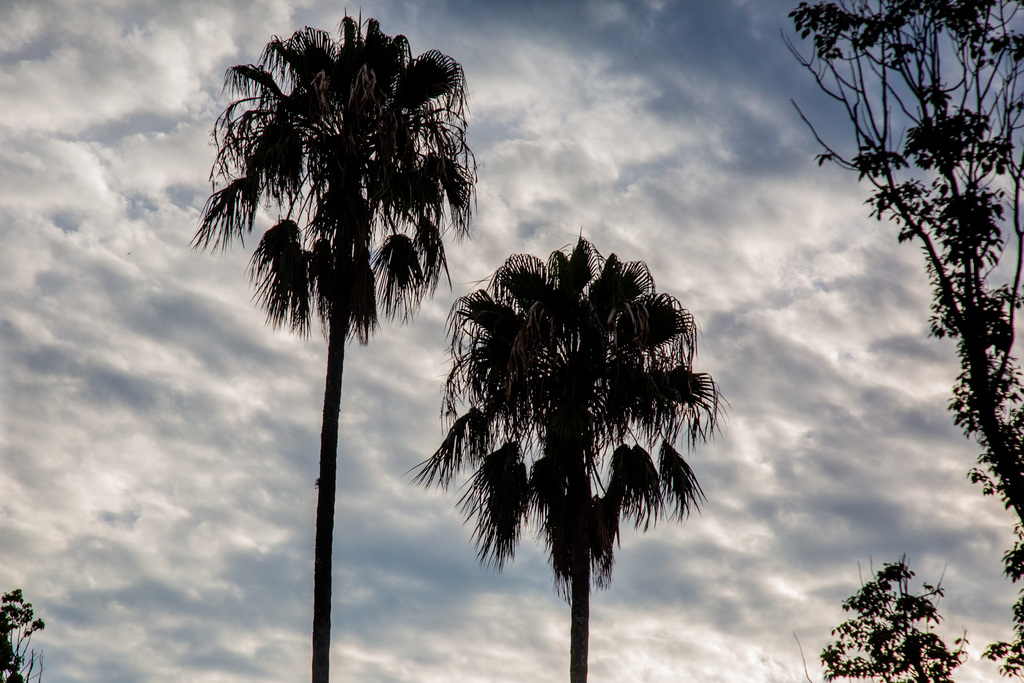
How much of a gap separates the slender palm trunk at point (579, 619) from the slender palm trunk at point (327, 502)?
11.3ft

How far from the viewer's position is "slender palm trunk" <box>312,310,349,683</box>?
1230 cm

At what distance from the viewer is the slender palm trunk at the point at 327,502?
1230cm

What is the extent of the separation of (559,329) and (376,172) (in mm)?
3738

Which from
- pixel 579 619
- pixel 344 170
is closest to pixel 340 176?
pixel 344 170

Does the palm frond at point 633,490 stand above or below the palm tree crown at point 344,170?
below

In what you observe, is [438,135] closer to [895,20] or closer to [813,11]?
[813,11]

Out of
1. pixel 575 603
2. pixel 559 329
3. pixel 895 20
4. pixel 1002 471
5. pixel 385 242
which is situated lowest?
pixel 575 603

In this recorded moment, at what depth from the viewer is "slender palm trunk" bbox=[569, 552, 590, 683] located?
42.8 ft

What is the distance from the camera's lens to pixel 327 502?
1286cm

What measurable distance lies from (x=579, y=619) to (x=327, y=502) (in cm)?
400

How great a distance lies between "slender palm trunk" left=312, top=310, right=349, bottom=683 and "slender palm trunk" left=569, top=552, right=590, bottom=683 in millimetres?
3447

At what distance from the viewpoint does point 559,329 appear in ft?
47.5

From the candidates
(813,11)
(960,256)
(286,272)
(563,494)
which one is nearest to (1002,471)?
(960,256)

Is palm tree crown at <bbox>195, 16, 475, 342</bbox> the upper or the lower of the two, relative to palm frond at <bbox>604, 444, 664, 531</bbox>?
upper
